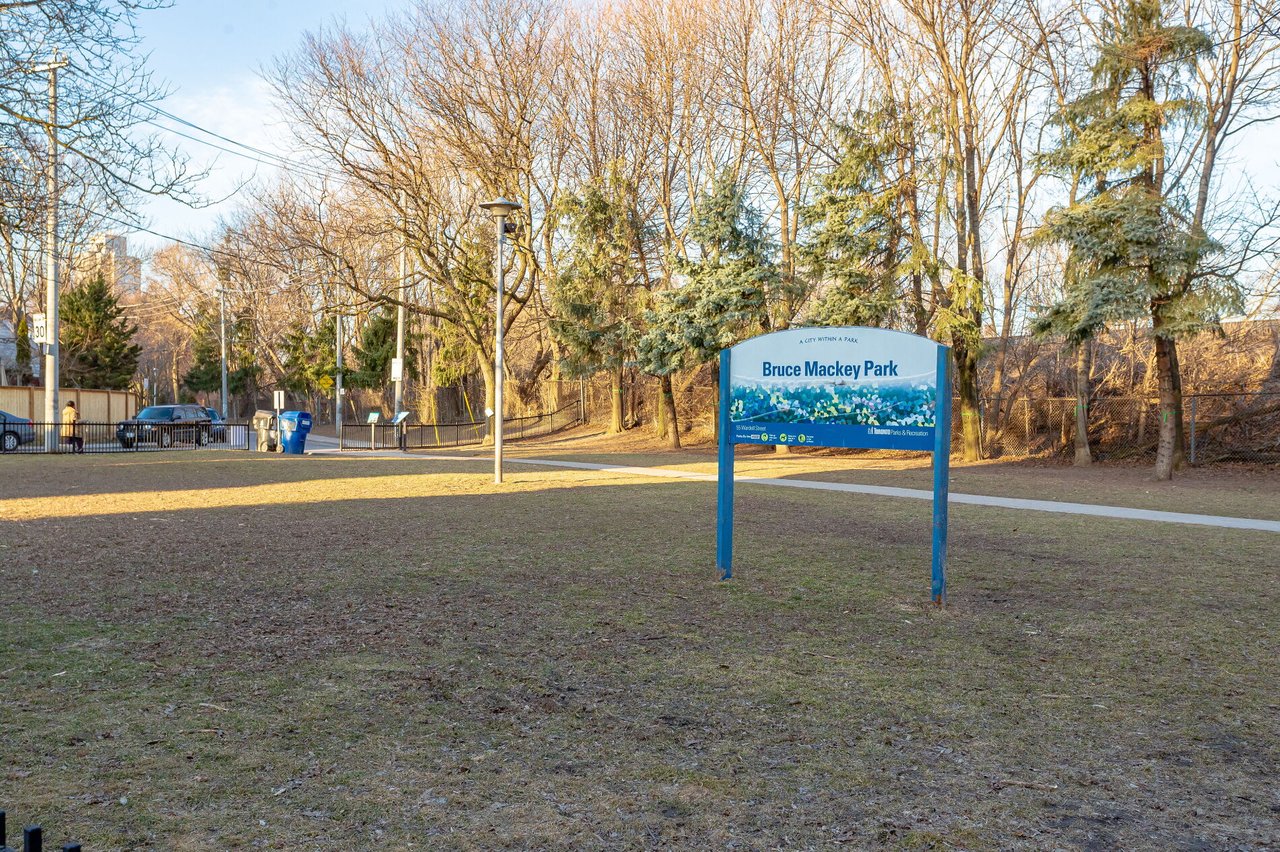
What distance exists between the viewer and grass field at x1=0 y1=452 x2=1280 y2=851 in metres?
3.58

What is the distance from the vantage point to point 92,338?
53.4 metres

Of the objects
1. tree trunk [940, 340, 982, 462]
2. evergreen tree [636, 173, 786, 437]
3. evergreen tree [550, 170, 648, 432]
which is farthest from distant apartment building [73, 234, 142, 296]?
tree trunk [940, 340, 982, 462]

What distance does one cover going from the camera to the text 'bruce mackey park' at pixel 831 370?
7.63m

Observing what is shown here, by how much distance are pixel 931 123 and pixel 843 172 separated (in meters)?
2.65

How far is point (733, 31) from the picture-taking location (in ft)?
99.2

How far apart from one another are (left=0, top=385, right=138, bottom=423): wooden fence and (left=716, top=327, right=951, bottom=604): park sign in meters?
33.7

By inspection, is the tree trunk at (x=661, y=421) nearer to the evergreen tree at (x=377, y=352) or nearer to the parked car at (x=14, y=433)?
the parked car at (x=14, y=433)

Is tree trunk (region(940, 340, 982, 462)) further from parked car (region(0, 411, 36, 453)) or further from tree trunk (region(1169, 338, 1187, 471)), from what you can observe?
parked car (region(0, 411, 36, 453))

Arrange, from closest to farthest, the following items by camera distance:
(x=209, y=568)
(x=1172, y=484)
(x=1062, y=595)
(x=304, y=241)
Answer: (x=1062, y=595) → (x=209, y=568) → (x=1172, y=484) → (x=304, y=241)

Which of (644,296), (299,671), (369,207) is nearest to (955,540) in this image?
(299,671)

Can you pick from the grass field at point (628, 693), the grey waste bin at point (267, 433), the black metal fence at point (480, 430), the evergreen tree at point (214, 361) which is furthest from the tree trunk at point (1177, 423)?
the evergreen tree at point (214, 361)

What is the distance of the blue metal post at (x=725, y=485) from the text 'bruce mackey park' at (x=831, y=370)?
441 millimetres

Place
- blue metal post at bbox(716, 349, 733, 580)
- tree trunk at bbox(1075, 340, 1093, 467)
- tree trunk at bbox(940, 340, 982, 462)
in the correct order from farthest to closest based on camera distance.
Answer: tree trunk at bbox(940, 340, 982, 462) → tree trunk at bbox(1075, 340, 1093, 467) → blue metal post at bbox(716, 349, 733, 580)

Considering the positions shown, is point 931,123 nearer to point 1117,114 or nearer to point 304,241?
point 1117,114
